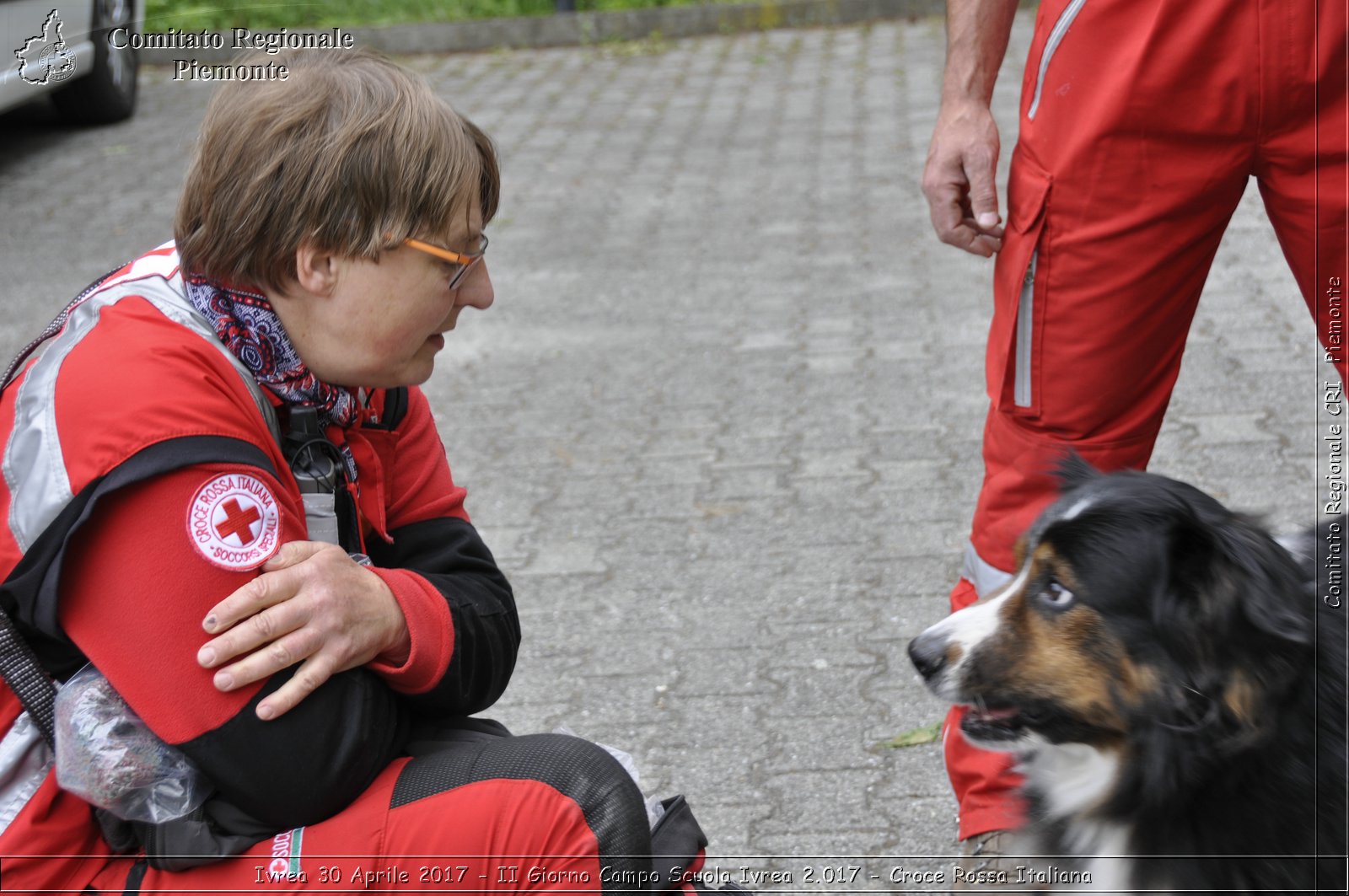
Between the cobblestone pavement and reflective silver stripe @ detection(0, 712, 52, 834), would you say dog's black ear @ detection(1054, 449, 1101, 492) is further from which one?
reflective silver stripe @ detection(0, 712, 52, 834)

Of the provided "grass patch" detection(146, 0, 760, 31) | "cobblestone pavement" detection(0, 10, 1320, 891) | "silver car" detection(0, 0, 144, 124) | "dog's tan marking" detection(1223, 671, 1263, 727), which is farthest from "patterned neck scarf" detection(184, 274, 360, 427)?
"grass patch" detection(146, 0, 760, 31)

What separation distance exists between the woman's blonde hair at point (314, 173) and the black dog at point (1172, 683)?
107 centimetres

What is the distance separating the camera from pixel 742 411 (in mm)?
5133

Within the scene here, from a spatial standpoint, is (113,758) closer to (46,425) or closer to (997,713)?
(46,425)

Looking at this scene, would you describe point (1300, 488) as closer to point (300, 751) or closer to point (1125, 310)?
point (1125, 310)

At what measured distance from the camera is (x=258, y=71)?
→ 190 centimetres

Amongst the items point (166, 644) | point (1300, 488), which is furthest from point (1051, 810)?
point (1300, 488)

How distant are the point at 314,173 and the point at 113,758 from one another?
79 cm

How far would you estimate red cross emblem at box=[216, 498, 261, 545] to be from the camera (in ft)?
5.46

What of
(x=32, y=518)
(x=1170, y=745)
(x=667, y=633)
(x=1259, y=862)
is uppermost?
(x=32, y=518)

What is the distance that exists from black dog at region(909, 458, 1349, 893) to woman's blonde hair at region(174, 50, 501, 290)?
3.50ft

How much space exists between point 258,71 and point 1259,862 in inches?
72.1

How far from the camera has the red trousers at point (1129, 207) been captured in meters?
2.21

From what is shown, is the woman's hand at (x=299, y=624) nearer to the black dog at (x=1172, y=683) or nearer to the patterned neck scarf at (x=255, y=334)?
the patterned neck scarf at (x=255, y=334)
